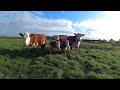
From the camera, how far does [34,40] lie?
9.17 m

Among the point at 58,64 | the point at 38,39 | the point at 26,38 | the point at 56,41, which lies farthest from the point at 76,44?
→ the point at 58,64

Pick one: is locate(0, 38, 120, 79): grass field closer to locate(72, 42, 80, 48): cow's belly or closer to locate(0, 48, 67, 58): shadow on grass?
locate(0, 48, 67, 58): shadow on grass

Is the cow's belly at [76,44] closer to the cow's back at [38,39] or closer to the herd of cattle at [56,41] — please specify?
the herd of cattle at [56,41]

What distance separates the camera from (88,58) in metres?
8.48

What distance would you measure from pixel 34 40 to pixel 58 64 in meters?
2.14

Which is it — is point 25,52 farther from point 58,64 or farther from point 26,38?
point 58,64

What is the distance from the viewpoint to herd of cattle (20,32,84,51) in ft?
29.0

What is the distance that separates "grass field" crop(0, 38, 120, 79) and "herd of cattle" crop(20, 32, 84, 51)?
238 mm

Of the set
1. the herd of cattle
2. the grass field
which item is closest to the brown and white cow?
the herd of cattle

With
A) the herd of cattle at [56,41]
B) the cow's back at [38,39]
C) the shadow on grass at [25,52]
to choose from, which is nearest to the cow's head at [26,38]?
the herd of cattle at [56,41]
